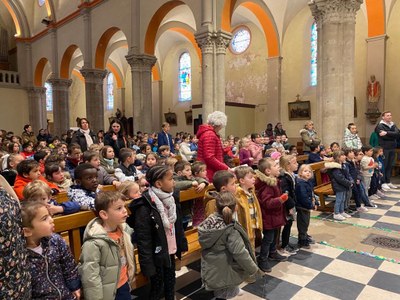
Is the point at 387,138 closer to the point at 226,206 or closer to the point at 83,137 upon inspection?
the point at 226,206

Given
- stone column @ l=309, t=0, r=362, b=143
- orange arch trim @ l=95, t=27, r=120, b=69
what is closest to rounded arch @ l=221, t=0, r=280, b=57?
orange arch trim @ l=95, t=27, r=120, b=69

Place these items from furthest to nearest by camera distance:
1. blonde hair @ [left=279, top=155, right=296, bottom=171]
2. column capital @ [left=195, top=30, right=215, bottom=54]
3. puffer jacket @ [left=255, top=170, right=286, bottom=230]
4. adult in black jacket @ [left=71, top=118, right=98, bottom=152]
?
column capital @ [left=195, top=30, right=215, bottom=54]
adult in black jacket @ [left=71, top=118, right=98, bottom=152]
blonde hair @ [left=279, top=155, right=296, bottom=171]
puffer jacket @ [left=255, top=170, right=286, bottom=230]

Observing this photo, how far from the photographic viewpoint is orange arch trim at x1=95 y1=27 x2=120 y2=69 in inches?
590

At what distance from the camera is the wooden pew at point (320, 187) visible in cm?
575

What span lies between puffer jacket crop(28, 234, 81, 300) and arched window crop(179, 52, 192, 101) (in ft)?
63.5

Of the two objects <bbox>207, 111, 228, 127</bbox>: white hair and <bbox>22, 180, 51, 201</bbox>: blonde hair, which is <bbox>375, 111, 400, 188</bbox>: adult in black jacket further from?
<bbox>22, 180, 51, 201</bbox>: blonde hair

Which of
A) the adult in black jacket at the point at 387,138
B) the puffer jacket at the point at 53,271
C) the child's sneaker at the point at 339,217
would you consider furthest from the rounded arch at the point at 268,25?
the puffer jacket at the point at 53,271

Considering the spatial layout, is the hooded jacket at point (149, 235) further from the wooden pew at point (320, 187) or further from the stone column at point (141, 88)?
the stone column at point (141, 88)

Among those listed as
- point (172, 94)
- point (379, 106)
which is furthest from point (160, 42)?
point (379, 106)

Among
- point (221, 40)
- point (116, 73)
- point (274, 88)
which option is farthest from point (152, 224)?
point (116, 73)

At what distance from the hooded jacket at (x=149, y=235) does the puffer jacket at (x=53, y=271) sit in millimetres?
608

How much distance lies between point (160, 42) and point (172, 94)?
363 cm

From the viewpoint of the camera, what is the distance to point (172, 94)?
851 inches

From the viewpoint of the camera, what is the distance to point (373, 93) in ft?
39.3
